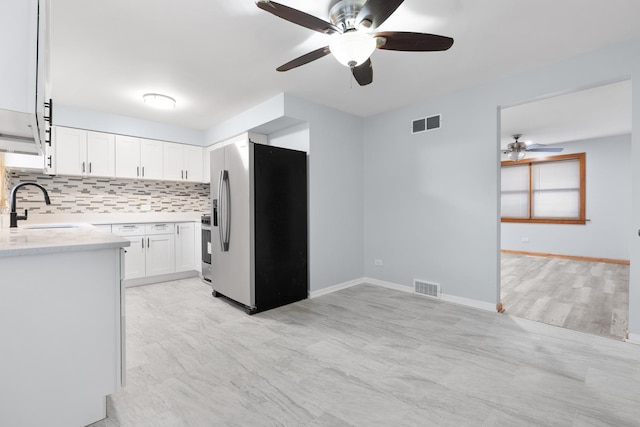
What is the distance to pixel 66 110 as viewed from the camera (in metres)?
3.89

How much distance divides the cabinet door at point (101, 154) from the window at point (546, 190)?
26.6 feet

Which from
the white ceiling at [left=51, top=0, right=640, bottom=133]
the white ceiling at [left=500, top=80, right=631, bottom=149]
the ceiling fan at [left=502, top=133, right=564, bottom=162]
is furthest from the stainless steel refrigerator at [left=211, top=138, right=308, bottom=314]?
the ceiling fan at [left=502, top=133, right=564, bottom=162]

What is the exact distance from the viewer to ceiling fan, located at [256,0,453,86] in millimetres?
1639

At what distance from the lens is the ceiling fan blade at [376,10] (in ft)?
5.07

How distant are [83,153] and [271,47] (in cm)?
326

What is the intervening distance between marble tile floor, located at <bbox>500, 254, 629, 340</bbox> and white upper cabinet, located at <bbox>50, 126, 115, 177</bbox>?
551cm

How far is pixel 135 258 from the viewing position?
4109 mm

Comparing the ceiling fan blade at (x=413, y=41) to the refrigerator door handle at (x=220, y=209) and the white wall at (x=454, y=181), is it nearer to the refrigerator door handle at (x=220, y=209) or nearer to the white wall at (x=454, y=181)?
the white wall at (x=454, y=181)

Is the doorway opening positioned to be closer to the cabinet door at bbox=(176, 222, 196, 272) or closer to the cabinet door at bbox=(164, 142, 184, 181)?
the cabinet door at bbox=(176, 222, 196, 272)

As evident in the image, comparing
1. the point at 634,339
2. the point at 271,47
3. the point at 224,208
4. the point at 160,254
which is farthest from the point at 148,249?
the point at 634,339

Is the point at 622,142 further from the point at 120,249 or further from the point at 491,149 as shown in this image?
the point at 120,249

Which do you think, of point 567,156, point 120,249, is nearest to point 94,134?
point 120,249

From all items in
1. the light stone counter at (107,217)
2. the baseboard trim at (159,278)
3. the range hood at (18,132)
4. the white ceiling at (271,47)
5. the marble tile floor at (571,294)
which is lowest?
the marble tile floor at (571,294)

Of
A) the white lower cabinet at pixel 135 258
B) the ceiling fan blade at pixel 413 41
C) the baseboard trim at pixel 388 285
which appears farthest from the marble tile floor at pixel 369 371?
the ceiling fan blade at pixel 413 41
